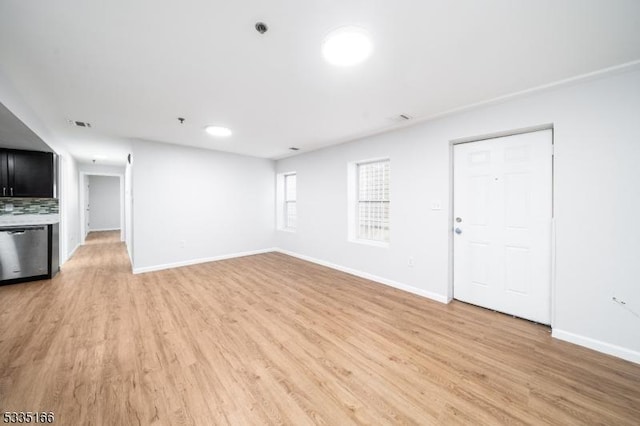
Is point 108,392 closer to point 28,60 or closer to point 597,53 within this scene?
point 28,60

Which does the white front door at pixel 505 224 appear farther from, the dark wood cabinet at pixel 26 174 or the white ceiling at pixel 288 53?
the dark wood cabinet at pixel 26 174

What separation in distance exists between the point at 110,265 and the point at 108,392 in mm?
4427

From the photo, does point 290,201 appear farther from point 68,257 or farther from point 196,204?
point 68,257

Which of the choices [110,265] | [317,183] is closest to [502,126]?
[317,183]

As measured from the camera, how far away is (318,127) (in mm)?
3697

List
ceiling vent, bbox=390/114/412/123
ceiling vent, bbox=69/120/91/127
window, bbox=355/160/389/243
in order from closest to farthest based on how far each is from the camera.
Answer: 1. ceiling vent, bbox=390/114/412/123
2. ceiling vent, bbox=69/120/91/127
3. window, bbox=355/160/389/243

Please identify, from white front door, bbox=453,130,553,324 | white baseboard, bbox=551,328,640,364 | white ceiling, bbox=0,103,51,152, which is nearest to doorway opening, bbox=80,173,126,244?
white ceiling, bbox=0,103,51,152

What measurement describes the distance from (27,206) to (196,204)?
9.57 ft

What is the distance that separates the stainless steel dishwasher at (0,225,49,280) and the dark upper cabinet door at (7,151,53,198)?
1.98 feet

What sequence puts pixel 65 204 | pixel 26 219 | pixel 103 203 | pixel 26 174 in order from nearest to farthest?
pixel 26 174, pixel 26 219, pixel 65 204, pixel 103 203

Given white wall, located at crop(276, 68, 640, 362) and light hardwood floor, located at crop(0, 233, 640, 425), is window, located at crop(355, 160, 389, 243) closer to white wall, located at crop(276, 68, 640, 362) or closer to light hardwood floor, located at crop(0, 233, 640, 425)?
white wall, located at crop(276, 68, 640, 362)

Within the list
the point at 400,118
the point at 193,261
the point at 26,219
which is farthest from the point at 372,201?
the point at 26,219

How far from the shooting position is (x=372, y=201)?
4285mm

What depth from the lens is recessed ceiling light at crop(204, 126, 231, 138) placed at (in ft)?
12.2
